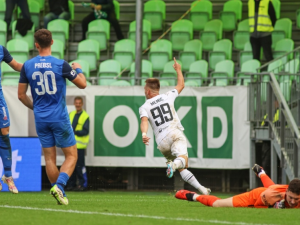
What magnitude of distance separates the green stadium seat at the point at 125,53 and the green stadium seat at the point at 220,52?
198 centimetres

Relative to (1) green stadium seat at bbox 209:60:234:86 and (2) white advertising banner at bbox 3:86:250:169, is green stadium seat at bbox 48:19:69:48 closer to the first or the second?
(2) white advertising banner at bbox 3:86:250:169

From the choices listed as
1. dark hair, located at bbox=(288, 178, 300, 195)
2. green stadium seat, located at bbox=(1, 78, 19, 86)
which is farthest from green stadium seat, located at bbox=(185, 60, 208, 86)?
dark hair, located at bbox=(288, 178, 300, 195)

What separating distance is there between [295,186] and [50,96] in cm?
309

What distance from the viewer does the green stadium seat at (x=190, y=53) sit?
1772cm

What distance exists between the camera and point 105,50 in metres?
19.2

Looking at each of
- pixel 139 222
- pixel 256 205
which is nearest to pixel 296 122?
pixel 256 205

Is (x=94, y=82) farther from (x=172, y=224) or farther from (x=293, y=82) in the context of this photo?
(x=172, y=224)

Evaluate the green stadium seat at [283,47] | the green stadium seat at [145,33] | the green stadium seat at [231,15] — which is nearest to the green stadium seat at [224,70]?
the green stadium seat at [283,47]

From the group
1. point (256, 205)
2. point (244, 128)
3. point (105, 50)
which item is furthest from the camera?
point (105, 50)

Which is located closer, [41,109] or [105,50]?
[41,109]

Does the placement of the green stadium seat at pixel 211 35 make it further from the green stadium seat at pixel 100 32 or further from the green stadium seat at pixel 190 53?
the green stadium seat at pixel 100 32

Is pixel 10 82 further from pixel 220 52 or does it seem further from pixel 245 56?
pixel 245 56

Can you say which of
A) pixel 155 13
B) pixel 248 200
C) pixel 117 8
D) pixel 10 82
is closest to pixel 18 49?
pixel 10 82

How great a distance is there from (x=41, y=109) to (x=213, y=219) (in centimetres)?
268
